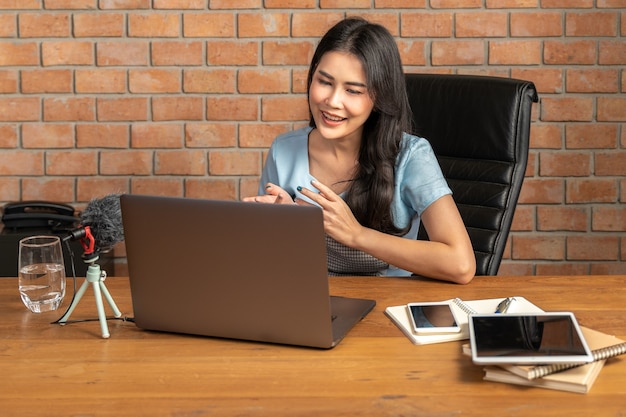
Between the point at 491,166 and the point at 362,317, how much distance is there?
860mm

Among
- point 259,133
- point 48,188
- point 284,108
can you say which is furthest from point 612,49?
point 48,188

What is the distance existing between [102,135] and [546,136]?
1570mm

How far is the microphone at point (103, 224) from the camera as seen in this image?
152 centimetres

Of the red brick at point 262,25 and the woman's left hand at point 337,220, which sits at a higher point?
the red brick at point 262,25

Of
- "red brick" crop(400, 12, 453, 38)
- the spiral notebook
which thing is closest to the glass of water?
the spiral notebook

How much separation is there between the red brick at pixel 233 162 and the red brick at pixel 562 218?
1028 millimetres

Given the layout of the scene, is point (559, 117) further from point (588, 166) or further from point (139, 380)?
point (139, 380)

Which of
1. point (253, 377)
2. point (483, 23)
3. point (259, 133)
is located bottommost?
point (253, 377)

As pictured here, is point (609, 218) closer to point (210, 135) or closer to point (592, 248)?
point (592, 248)

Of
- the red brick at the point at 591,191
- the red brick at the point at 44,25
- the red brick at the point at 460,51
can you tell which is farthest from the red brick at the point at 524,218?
the red brick at the point at 44,25

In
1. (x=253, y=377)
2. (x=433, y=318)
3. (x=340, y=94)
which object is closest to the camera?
(x=253, y=377)

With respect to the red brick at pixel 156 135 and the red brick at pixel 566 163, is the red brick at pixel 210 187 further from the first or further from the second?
the red brick at pixel 566 163

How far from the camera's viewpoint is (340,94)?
78.6 inches

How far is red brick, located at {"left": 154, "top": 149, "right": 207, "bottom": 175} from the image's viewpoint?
310 centimetres
